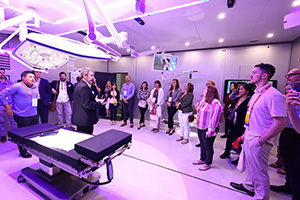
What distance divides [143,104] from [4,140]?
3763 mm

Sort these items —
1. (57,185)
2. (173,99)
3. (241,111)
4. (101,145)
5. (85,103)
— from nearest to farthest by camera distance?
(101,145), (57,185), (85,103), (241,111), (173,99)

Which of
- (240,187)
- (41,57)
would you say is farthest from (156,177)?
(41,57)

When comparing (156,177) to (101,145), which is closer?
(101,145)

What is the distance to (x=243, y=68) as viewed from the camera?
169 inches

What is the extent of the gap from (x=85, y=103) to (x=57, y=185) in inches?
44.3

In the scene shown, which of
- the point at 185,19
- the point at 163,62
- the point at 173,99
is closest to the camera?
the point at 185,19

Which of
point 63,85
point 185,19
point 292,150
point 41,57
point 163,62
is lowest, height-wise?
point 292,150

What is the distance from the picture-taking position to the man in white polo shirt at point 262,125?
4.51 feet

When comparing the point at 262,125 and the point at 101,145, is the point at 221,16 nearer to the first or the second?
the point at 262,125

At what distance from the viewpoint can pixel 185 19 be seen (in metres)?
2.64

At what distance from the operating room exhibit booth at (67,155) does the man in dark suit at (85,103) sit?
0.30 meters

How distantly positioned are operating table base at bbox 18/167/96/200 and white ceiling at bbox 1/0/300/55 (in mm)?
2513

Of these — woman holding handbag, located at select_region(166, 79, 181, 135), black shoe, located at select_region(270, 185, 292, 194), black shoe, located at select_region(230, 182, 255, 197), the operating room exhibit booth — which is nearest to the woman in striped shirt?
black shoe, located at select_region(230, 182, 255, 197)

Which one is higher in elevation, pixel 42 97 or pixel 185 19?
pixel 185 19
